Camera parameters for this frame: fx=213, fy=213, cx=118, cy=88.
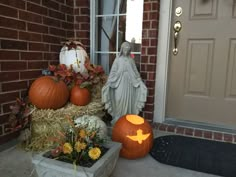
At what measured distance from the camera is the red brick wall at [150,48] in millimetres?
2223

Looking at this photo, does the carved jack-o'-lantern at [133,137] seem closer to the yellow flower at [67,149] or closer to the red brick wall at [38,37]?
the yellow flower at [67,149]

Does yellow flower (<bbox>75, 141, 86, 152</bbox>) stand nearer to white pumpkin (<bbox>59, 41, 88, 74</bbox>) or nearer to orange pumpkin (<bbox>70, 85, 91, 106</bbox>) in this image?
orange pumpkin (<bbox>70, 85, 91, 106</bbox>)

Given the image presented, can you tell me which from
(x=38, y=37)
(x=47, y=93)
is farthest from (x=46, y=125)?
(x=38, y=37)

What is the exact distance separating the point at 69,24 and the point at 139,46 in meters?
0.89

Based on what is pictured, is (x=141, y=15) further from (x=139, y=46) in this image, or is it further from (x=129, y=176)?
(x=129, y=176)

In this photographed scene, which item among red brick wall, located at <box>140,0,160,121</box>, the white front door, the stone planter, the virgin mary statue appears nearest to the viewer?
the stone planter

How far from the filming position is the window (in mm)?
2422

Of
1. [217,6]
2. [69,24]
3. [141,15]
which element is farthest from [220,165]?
[69,24]

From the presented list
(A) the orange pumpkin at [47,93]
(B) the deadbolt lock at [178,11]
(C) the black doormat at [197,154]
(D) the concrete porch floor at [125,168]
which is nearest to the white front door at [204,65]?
(B) the deadbolt lock at [178,11]

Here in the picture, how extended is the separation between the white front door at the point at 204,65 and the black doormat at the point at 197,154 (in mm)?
390

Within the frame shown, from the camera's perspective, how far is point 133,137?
1.56 metres

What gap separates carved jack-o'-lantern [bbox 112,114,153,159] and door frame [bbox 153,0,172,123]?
29.8 inches

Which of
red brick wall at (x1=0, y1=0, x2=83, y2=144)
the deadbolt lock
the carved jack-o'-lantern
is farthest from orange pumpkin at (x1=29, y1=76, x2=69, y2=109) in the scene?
the deadbolt lock

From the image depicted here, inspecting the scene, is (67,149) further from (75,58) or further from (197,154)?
(75,58)
